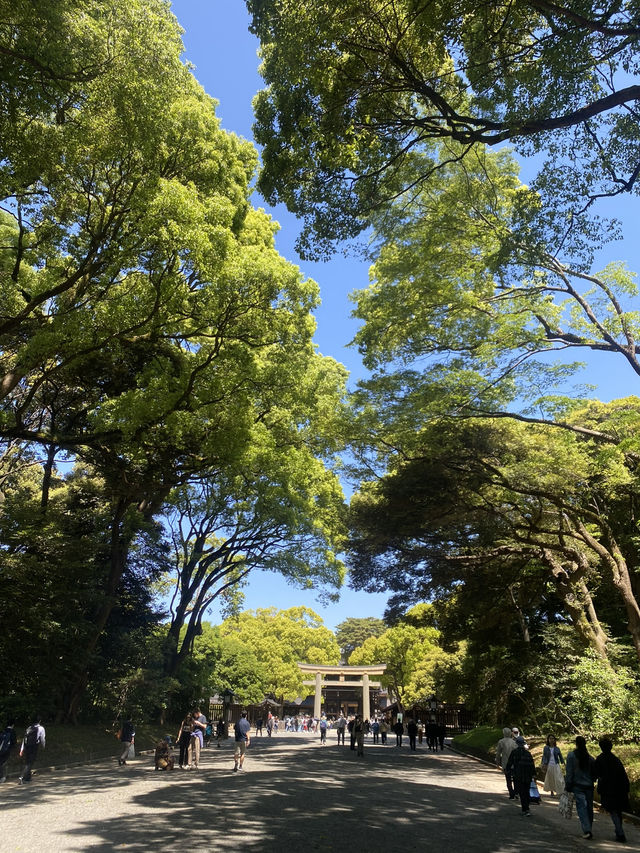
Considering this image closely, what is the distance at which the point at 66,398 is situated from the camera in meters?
12.4

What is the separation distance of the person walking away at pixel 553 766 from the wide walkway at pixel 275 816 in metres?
0.92

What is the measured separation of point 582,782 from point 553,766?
9.76 ft

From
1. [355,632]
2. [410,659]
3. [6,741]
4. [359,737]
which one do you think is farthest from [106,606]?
[355,632]

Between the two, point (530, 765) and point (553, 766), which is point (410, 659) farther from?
point (530, 765)

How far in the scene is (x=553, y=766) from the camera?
9086 millimetres

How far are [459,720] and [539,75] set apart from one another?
2867 centimetres

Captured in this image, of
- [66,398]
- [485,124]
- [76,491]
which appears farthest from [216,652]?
[485,124]

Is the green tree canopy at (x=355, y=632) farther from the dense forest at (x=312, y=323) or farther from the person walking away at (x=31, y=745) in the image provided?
the person walking away at (x=31, y=745)

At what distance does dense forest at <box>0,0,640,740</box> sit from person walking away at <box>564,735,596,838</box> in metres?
3.20

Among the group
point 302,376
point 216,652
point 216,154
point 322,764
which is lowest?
point 322,764

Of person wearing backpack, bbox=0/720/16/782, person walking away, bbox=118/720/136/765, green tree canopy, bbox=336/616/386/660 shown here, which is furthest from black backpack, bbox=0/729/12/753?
green tree canopy, bbox=336/616/386/660

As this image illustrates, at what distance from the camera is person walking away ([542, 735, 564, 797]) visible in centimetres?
897

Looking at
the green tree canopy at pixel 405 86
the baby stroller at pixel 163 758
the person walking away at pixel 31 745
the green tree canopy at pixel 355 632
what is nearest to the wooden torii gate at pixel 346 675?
the green tree canopy at pixel 355 632

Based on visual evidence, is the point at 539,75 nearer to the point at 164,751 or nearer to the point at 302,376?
the point at 302,376
